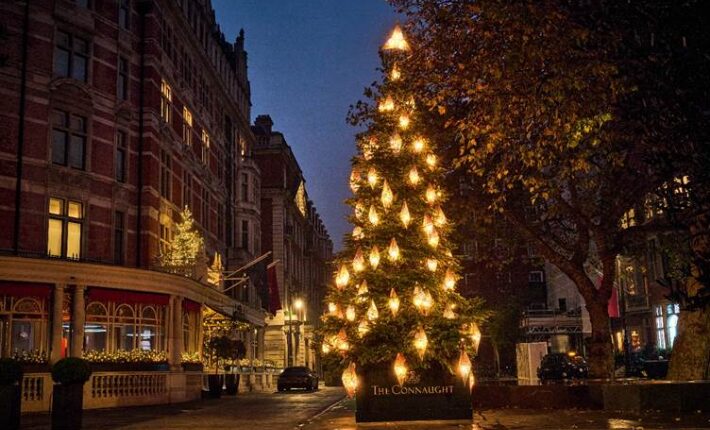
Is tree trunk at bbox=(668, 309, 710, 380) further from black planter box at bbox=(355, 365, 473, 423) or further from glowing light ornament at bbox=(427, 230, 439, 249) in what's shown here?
glowing light ornament at bbox=(427, 230, 439, 249)

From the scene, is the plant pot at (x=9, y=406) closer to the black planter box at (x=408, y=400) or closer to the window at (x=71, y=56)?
the black planter box at (x=408, y=400)

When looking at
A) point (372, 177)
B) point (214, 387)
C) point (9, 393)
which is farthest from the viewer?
point (214, 387)

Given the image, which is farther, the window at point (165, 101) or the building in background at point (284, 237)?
the building in background at point (284, 237)

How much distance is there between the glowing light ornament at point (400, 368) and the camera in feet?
50.2

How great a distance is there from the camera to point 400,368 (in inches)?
603

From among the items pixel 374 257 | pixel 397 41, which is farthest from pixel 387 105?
pixel 374 257

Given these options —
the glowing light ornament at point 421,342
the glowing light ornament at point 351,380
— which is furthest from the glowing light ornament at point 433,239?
the glowing light ornament at point 351,380

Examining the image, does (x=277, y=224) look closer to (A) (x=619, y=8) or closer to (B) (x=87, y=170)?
(B) (x=87, y=170)

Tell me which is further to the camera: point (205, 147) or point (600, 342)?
point (205, 147)

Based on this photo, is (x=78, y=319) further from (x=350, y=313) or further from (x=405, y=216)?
(x=405, y=216)

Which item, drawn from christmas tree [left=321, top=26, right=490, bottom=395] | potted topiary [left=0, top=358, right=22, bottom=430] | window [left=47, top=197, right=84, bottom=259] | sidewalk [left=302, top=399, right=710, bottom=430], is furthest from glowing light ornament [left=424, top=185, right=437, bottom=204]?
window [left=47, top=197, right=84, bottom=259]

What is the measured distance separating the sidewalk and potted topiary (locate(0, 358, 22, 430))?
5618 millimetres

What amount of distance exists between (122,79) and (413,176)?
660 inches

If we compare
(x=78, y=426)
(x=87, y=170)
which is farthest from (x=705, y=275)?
(x=87, y=170)
